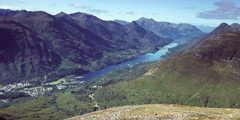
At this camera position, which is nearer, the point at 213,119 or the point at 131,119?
the point at 213,119

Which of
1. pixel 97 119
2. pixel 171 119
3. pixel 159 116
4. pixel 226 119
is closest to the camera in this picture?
pixel 226 119

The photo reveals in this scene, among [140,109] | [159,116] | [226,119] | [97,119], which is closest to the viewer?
[226,119]

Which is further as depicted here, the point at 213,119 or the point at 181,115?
the point at 181,115

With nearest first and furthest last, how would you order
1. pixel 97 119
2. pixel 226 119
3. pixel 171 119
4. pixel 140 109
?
pixel 226 119, pixel 171 119, pixel 97 119, pixel 140 109

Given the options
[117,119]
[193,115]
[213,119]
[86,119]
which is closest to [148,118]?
[117,119]

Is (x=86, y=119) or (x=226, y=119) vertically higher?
(x=226, y=119)

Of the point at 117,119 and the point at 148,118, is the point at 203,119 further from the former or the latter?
the point at 117,119

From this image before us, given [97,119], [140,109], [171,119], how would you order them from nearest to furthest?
[171,119]
[97,119]
[140,109]

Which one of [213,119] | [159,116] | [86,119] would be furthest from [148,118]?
[86,119]

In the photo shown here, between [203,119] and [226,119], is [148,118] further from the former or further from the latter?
[226,119]
